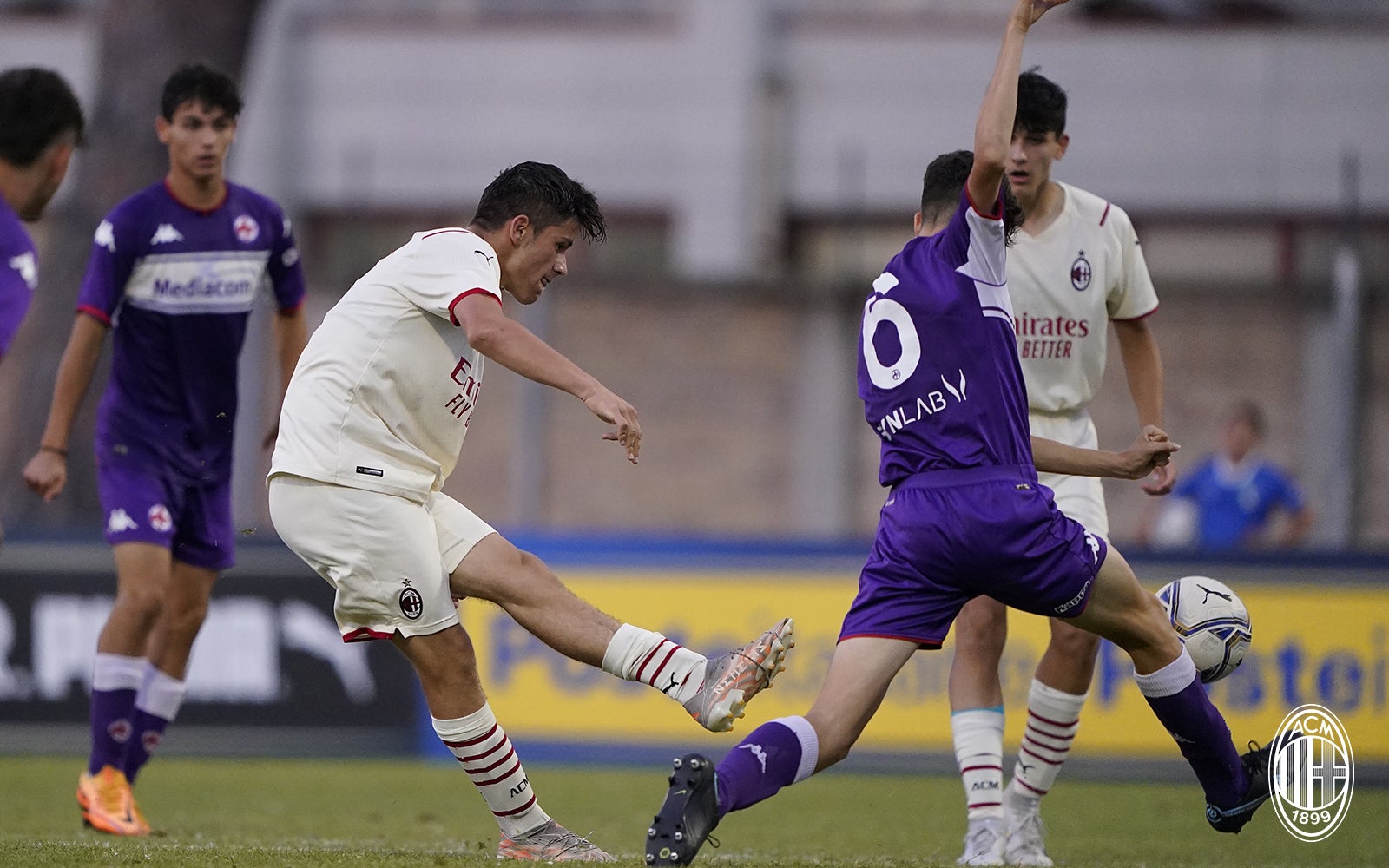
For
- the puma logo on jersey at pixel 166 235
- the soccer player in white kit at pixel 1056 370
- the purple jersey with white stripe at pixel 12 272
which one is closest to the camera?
the purple jersey with white stripe at pixel 12 272

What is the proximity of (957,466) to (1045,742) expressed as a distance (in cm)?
162

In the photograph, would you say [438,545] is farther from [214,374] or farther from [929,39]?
[929,39]

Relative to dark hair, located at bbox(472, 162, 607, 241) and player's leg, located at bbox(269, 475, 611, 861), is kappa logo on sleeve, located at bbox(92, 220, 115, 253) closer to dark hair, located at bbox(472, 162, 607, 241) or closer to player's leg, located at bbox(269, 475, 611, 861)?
player's leg, located at bbox(269, 475, 611, 861)

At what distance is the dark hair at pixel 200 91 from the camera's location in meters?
6.23

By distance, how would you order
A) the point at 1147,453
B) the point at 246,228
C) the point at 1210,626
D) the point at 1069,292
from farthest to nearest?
the point at 246,228, the point at 1069,292, the point at 1210,626, the point at 1147,453

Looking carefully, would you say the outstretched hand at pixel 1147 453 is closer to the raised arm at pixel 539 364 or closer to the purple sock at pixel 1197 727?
the purple sock at pixel 1197 727

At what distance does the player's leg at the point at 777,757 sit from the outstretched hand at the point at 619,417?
83cm

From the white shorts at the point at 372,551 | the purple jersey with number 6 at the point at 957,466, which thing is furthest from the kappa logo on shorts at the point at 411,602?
the purple jersey with number 6 at the point at 957,466

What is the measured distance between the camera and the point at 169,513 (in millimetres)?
6293

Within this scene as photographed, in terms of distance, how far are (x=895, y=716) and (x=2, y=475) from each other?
6.63 m

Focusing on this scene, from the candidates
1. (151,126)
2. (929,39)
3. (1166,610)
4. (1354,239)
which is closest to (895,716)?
(1166,610)

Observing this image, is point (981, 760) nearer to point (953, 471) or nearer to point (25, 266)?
point (953, 471)

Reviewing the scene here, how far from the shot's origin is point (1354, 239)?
40.2 feet

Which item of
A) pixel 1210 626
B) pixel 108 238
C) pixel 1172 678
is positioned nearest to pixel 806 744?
pixel 1172 678
